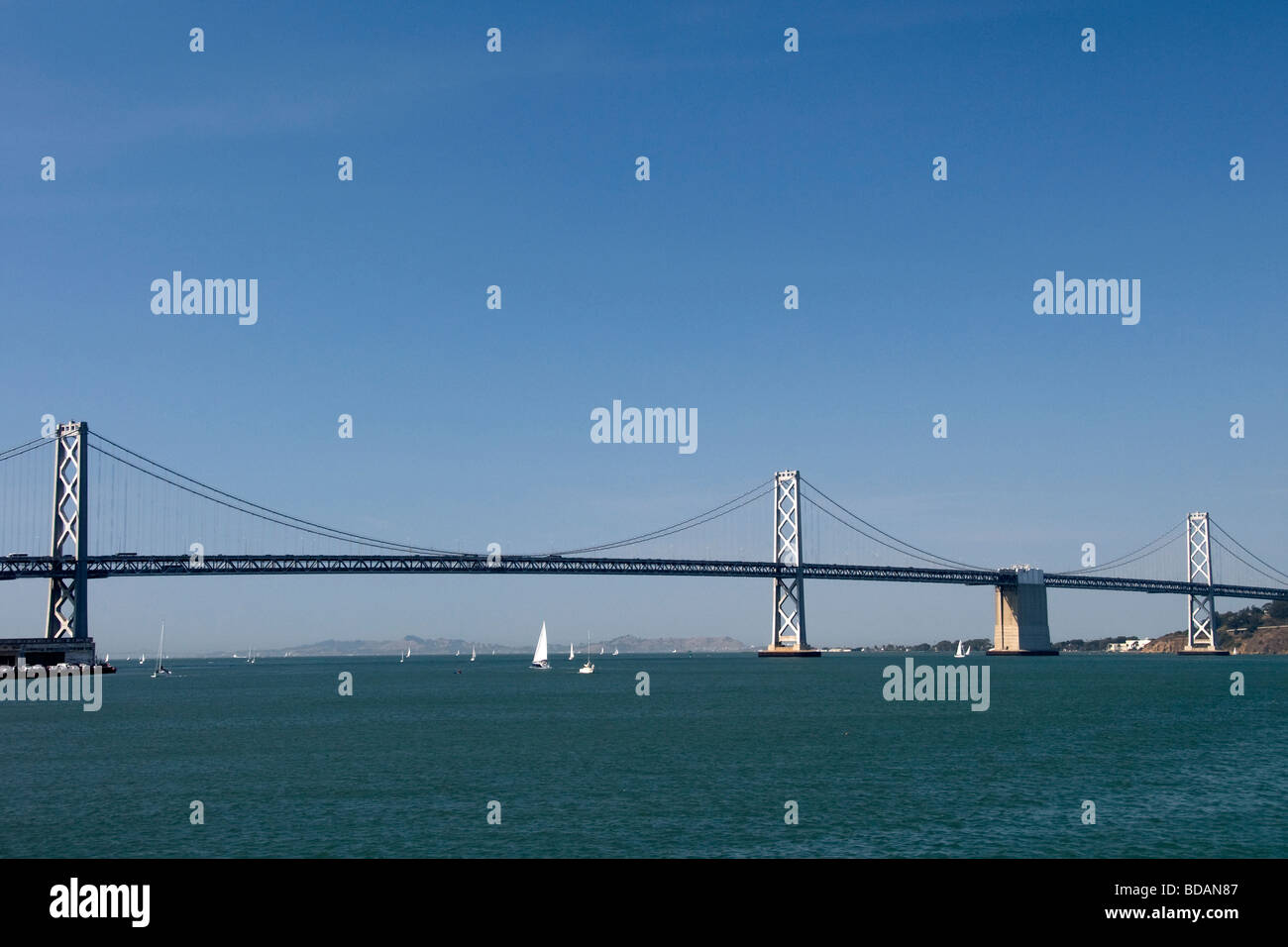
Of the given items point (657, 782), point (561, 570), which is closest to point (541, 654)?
point (561, 570)

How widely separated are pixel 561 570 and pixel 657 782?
283ft

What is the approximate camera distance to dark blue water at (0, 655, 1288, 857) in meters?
22.6

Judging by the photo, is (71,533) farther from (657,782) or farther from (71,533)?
(657,782)

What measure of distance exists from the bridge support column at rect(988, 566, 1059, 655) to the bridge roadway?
156cm

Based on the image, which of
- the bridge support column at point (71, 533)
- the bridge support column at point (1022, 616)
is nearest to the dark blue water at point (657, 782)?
the bridge support column at point (71, 533)

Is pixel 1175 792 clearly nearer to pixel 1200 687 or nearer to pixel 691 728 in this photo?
pixel 691 728

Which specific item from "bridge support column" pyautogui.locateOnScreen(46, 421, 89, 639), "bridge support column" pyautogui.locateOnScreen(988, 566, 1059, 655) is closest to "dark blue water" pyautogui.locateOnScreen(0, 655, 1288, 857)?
"bridge support column" pyautogui.locateOnScreen(46, 421, 89, 639)

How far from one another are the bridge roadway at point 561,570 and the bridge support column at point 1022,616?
1.56 m

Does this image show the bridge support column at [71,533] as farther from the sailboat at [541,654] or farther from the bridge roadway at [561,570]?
the sailboat at [541,654]
